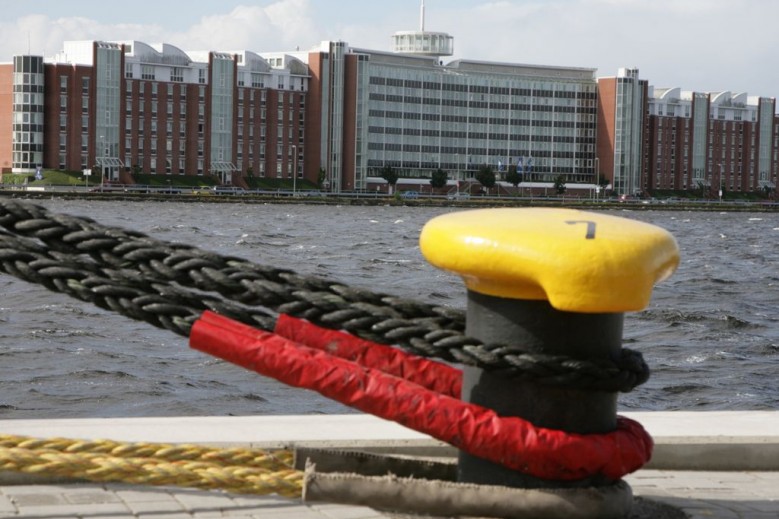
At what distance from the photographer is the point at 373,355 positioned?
130 inches

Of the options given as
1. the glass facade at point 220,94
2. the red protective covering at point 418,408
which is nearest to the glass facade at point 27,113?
the glass facade at point 220,94

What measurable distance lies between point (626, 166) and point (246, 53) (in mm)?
40160

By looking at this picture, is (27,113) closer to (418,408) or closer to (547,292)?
(418,408)

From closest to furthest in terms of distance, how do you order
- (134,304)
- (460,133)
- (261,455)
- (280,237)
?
(134,304) < (261,455) < (280,237) < (460,133)

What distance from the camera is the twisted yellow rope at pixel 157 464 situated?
349cm

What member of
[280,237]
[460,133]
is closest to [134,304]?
[280,237]

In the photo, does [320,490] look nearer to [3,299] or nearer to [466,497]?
[466,497]

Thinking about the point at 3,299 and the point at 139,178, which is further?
the point at 139,178

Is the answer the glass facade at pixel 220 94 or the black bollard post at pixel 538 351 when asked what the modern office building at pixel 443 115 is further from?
the black bollard post at pixel 538 351

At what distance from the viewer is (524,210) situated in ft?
11.4

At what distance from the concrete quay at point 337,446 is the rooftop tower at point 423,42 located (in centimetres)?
13179

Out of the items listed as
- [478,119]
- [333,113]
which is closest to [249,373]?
[333,113]

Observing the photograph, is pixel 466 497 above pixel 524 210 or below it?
below

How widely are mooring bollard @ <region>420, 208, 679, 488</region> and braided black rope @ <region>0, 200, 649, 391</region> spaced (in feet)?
0.19
